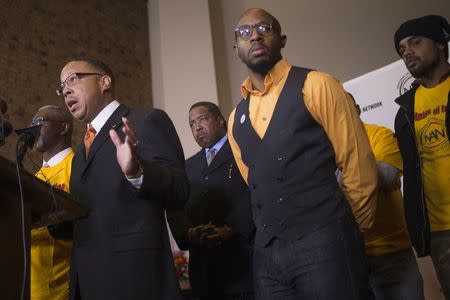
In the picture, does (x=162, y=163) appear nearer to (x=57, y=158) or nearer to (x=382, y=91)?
(x=57, y=158)

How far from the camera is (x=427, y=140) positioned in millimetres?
2252

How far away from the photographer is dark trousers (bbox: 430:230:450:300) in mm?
2086

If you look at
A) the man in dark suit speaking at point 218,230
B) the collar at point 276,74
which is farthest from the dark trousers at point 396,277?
the collar at point 276,74

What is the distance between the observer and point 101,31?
4914 millimetres

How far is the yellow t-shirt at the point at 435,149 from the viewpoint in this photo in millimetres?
2146

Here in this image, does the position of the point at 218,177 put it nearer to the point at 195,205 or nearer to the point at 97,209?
the point at 195,205

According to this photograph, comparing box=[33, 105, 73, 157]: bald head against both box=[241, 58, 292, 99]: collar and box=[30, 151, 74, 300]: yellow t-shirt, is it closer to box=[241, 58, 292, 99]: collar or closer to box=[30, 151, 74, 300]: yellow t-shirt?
box=[30, 151, 74, 300]: yellow t-shirt

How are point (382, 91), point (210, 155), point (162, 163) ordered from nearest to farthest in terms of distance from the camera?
1. point (162, 163)
2. point (210, 155)
3. point (382, 91)

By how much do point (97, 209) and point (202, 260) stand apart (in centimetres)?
89

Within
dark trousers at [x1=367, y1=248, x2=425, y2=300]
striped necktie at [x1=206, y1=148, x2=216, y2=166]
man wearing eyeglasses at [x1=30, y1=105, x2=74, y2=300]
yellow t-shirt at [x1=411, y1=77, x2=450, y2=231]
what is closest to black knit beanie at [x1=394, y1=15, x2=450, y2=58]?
yellow t-shirt at [x1=411, y1=77, x2=450, y2=231]

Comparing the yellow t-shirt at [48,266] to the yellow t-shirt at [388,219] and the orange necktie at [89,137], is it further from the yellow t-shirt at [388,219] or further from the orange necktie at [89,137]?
the yellow t-shirt at [388,219]

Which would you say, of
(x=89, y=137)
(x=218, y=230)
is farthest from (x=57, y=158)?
(x=218, y=230)

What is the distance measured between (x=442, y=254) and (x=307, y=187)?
86 cm

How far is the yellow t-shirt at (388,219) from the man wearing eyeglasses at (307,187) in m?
0.60
